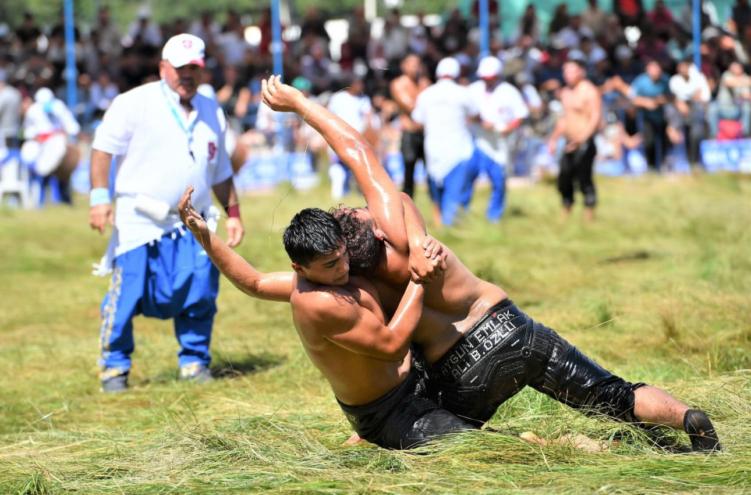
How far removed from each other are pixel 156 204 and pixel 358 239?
2734 millimetres

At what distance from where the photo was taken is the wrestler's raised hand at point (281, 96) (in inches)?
198

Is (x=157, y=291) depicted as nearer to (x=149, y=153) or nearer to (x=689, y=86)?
(x=149, y=153)

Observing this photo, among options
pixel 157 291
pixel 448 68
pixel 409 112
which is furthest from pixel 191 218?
pixel 409 112

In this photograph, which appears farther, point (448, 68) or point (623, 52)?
point (623, 52)

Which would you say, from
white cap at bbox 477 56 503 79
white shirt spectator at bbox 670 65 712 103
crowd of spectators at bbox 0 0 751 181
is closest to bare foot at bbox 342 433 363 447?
white cap at bbox 477 56 503 79

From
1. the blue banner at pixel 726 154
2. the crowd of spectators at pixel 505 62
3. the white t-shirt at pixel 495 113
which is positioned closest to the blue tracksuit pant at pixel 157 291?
the white t-shirt at pixel 495 113

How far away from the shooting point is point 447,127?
13977mm

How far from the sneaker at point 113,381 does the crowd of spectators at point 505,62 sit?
→ 12.8m

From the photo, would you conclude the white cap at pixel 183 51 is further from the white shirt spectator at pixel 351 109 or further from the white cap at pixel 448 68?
the white shirt spectator at pixel 351 109

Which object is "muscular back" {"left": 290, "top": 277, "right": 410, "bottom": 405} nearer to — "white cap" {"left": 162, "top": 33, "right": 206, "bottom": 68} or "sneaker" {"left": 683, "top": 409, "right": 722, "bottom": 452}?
"sneaker" {"left": 683, "top": 409, "right": 722, "bottom": 452}

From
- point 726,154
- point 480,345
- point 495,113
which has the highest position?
point 495,113

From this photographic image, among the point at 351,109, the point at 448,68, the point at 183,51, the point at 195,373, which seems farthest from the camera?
the point at 351,109

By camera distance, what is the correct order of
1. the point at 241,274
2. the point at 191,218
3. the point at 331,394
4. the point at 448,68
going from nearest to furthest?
1. the point at 191,218
2. the point at 241,274
3. the point at 331,394
4. the point at 448,68

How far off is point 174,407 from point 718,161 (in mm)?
16493
